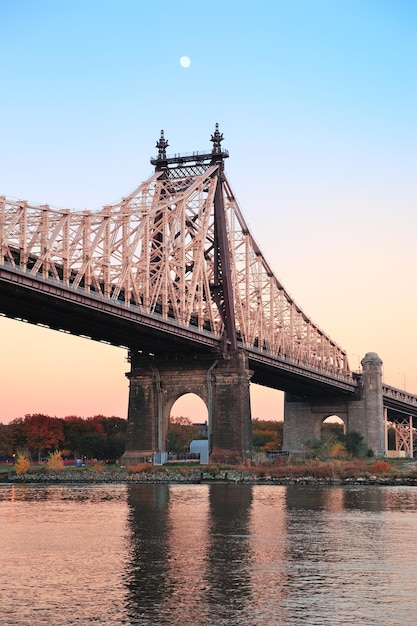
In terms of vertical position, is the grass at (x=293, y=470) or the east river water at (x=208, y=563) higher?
the grass at (x=293, y=470)

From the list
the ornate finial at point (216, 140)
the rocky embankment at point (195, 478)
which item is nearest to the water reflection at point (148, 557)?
the rocky embankment at point (195, 478)

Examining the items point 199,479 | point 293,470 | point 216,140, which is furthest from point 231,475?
point 216,140

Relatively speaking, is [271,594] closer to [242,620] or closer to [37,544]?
[242,620]

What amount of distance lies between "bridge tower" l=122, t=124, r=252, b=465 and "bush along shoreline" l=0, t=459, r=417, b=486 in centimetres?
476

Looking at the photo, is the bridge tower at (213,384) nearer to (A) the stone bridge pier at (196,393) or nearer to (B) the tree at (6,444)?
(A) the stone bridge pier at (196,393)

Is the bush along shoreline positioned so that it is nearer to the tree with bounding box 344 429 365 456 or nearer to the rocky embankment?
the rocky embankment

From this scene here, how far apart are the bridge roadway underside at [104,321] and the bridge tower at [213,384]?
1.24 metres

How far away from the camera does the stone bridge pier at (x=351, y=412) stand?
147m

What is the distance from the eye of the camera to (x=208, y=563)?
33.4 metres

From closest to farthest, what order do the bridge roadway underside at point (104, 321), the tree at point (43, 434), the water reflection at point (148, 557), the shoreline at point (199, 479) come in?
the water reflection at point (148, 557)
the bridge roadway underside at point (104, 321)
the shoreline at point (199, 479)
the tree at point (43, 434)

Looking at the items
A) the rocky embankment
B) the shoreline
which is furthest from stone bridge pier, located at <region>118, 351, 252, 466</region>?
the shoreline

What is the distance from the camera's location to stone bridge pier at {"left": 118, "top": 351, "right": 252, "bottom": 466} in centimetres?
9944

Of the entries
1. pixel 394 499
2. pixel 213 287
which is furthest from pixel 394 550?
pixel 213 287

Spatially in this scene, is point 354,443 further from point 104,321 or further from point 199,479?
point 104,321
